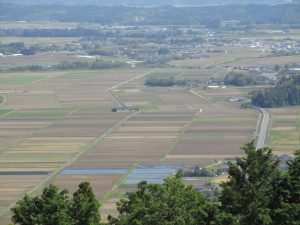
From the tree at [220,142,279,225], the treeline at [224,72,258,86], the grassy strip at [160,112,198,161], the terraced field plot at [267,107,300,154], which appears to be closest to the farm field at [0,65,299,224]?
the grassy strip at [160,112,198,161]

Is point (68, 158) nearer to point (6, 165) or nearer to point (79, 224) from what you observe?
point (6, 165)

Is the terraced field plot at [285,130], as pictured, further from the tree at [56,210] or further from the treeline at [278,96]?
the tree at [56,210]

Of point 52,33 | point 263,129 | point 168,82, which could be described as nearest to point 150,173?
point 263,129

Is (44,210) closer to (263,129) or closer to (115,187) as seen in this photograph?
(115,187)

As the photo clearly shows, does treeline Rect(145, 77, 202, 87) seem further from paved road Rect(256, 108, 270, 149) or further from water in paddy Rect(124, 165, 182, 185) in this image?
water in paddy Rect(124, 165, 182, 185)

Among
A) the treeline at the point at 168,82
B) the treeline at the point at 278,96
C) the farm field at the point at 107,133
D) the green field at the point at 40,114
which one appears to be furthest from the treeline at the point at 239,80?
the green field at the point at 40,114
